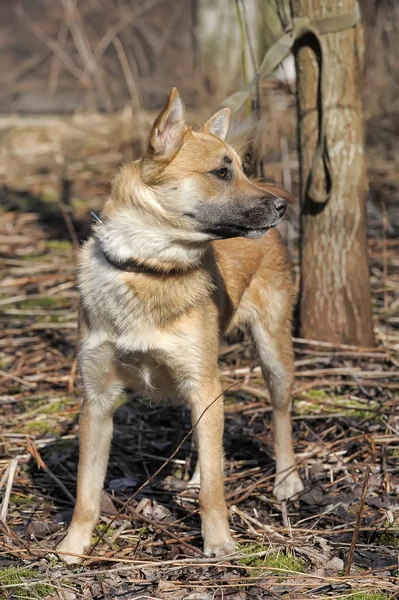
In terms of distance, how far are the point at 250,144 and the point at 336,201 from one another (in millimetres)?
1274

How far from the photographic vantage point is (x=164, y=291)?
383cm

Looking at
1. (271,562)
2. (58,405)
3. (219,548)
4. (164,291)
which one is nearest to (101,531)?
(219,548)

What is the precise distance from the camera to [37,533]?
3.98 meters

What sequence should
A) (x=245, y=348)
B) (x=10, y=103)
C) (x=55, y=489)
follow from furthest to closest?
(x=10, y=103) < (x=245, y=348) < (x=55, y=489)

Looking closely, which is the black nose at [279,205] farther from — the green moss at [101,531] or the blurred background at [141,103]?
the blurred background at [141,103]

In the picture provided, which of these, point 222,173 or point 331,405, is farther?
point 331,405

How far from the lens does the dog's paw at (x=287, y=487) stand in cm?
440

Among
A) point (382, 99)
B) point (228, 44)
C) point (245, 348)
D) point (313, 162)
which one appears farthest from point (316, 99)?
point (228, 44)

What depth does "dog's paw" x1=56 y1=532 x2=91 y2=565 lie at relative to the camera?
3725 mm

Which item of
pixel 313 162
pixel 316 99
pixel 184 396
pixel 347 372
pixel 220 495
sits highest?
pixel 316 99

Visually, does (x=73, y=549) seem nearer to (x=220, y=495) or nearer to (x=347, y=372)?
(x=220, y=495)

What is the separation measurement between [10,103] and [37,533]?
1110 centimetres

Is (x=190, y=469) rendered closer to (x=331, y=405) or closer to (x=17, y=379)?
(x=331, y=405)

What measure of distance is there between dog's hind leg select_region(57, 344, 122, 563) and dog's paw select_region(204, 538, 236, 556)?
0.54m
